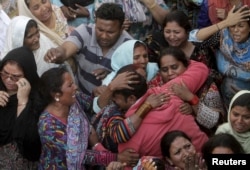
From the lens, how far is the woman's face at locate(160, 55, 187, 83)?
14.1ft

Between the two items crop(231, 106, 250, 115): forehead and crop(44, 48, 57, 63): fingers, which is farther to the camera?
crop(44, 48, 57, 63): fingers

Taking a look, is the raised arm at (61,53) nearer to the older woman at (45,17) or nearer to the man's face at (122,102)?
the older woman at (45,17)

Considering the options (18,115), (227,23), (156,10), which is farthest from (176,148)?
(156,10)

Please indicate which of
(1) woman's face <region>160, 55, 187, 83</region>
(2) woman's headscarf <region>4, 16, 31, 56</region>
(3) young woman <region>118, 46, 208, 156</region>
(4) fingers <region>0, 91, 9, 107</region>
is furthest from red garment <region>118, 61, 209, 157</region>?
(2) woman's headscarf <region>4, 16, 31, 56</region>

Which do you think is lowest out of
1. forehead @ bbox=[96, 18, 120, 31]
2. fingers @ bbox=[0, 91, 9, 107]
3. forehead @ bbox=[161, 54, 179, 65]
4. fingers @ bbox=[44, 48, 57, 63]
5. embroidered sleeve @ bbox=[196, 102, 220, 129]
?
embroidered sleeve @ bbox=[196, 102, 220, 129]

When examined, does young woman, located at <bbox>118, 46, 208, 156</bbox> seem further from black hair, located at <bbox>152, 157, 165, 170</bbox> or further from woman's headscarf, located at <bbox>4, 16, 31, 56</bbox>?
woman's headscarf, located at <bbox>4, 16, 31, 56</bbox>

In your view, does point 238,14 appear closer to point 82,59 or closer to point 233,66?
point 233,66

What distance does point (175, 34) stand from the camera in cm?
472

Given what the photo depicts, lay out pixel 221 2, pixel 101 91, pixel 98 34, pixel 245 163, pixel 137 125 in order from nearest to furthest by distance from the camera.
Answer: pixel 245 163 → pixel 137 125 → pixel 101 91 → pixel 98 34 → pixel 221 2

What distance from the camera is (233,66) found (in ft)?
15.5

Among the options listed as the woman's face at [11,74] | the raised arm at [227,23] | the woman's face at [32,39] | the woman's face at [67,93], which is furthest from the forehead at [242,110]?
the woman's face at [32,39]

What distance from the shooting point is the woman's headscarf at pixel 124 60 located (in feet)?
14.4

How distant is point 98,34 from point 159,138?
1.13 metres

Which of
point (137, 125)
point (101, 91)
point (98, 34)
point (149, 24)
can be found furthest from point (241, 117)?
point (149, 24)
